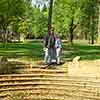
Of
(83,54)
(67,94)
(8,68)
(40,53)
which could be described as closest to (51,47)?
(8,68)

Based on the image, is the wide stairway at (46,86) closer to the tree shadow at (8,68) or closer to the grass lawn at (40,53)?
the tree shadow at (8,68)

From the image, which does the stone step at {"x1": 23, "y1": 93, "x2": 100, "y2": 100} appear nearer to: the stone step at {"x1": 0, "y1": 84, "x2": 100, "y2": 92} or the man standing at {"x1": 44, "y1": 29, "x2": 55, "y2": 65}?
the stone step at {"x1": 0, "y1": 84, "x2": 100, "y2": 92}

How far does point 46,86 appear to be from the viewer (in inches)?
599

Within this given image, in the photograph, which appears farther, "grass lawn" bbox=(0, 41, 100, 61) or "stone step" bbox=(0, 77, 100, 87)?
"grass lawn" bbox=(0, 41, 100, 61)

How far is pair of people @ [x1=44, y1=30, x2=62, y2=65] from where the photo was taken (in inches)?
701

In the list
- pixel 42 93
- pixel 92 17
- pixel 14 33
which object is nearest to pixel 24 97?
pixel 42 93

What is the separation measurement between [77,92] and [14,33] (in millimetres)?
80460

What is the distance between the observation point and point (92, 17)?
6725cm

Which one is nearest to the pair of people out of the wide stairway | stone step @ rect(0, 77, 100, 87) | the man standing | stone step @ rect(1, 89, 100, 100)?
the man standing

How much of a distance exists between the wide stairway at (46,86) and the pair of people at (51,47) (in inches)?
52.3

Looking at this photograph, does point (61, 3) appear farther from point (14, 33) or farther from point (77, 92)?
point (77, 92)

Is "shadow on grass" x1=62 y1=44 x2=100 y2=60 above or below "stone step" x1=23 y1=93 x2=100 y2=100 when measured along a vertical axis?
above

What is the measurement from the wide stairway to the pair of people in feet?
4.36

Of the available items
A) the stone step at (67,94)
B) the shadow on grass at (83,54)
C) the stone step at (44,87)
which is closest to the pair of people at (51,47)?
Answer: the stone step at (44,87)
